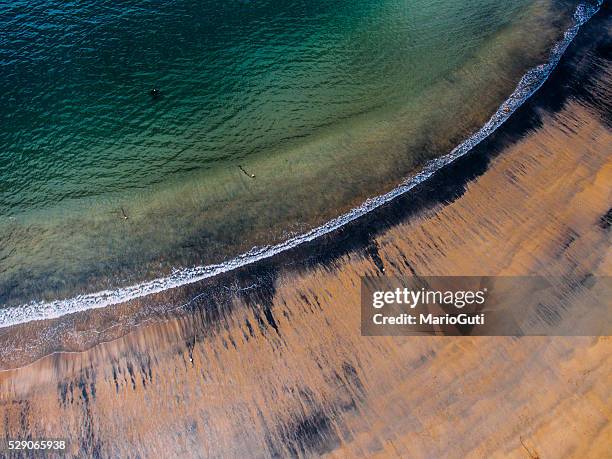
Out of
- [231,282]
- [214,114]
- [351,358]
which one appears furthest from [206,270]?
[214,114]

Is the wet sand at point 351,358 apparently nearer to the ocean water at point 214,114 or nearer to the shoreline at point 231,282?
the shoreline at point 231,282

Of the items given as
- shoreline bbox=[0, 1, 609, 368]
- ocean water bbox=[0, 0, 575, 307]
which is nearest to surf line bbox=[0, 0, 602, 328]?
shoreline bbox=[0, 1, 609, 368]

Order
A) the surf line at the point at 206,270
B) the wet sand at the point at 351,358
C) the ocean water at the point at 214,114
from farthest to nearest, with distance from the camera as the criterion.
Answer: the ocean water at the point at 214,114
the surf line at the point at 206,270
the wet sand at the point at 351,358

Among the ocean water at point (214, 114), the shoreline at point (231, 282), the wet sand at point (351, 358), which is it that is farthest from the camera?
the ocean water at point (214, 114)

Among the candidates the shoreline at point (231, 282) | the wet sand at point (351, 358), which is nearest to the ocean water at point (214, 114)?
the shoreline at point (231, 282)

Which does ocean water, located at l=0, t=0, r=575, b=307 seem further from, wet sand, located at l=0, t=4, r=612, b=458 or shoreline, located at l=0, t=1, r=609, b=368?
wet sand, located at l=0, t=4, r=612, b=458

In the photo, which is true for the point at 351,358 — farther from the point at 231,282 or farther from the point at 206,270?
the point at 206,270

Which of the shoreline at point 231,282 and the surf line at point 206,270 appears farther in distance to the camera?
the surf line at point 206,270
